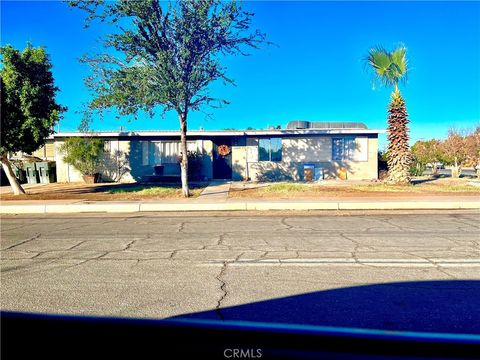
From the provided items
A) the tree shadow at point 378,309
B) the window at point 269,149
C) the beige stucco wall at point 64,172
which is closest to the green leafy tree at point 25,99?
the beige stucco wall at point 64,172

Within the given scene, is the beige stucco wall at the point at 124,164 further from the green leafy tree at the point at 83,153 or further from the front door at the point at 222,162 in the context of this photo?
the green leafy tree at the point at 83,153

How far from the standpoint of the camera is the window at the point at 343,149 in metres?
23.7

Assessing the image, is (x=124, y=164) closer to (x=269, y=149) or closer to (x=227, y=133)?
(x=227, y=133)

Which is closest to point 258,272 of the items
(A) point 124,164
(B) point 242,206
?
(B) point 242,206

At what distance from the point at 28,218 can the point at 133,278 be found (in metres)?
7.98

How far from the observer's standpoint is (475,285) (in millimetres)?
4402

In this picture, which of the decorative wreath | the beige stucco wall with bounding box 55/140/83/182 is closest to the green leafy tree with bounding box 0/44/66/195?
the beige stucco wall with bounding box 55/140/83/182

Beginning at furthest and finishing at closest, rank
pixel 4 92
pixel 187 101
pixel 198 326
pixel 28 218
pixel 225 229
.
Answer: pixel 187 101 < pixel 4 92 < pixel 28 218 < pixel 225 229 < pixel 198 326

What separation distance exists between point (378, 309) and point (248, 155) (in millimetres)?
20551

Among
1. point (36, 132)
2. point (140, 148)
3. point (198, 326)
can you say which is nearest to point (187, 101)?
point (36, 132)

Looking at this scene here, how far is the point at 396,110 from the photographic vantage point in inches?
733

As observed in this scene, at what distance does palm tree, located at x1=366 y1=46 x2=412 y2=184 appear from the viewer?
1822 centimetres

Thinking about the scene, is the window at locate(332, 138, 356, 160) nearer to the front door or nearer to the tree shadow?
the front door

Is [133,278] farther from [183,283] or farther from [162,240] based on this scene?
[162,240]
